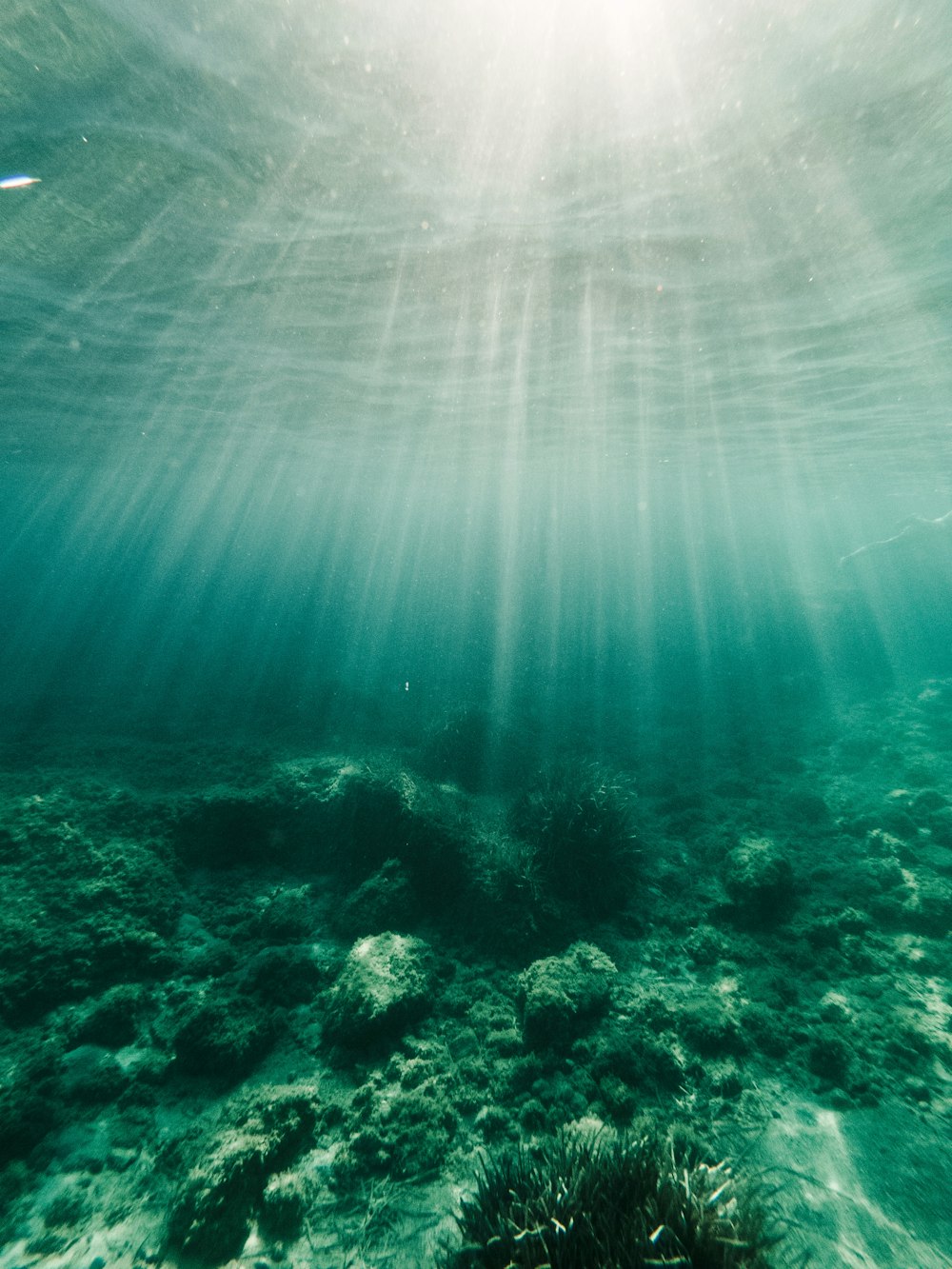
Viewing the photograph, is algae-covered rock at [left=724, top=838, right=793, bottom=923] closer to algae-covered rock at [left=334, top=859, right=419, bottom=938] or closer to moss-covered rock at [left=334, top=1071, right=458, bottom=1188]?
algae-covered rock at [left=334, top=859, right=419, bottom=938]

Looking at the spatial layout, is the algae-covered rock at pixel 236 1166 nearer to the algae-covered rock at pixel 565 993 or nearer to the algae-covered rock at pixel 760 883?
the algae-covered rock at pixel 565 993

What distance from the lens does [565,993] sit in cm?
554

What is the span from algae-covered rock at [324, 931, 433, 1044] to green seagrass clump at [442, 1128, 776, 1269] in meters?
2.04

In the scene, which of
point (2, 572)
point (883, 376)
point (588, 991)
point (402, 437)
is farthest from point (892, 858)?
point (2, 572)

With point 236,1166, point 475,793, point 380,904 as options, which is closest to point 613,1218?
point 236,1166

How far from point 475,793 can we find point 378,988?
6.27 m

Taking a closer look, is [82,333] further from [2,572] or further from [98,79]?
[2,572]

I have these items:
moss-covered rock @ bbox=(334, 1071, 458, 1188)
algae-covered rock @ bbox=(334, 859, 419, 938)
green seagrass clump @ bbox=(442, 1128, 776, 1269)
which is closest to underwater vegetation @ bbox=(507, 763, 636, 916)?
algae-covered rock @ bbox=(334, 859, 419, 938)

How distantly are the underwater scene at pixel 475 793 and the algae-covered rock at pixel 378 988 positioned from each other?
0.16 ft

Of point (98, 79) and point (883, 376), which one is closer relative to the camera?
point (98, 79)

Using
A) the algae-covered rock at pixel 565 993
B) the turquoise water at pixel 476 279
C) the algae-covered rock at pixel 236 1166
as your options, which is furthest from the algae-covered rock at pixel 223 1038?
the turquoise water at pixel 476 279

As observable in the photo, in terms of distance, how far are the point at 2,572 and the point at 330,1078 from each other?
62.5m

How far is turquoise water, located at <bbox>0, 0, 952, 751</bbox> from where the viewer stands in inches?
220

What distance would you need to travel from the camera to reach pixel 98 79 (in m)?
6.11
